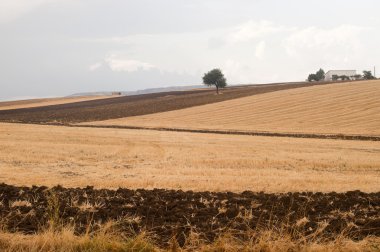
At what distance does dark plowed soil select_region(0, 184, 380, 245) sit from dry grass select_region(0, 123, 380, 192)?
2.03 metres

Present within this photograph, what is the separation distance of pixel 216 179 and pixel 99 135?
20515 mm

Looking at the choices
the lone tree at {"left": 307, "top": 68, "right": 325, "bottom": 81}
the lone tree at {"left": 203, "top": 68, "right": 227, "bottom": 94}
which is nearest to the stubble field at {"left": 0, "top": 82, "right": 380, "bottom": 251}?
the lone tree at {"left": 203, "top": 68, "right": 227, "bottom": 94}

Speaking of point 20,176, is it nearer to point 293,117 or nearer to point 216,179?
point 216,179

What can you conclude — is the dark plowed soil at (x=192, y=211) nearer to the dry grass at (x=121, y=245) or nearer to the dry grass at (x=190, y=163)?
the dry grass at (x=121, y=245)

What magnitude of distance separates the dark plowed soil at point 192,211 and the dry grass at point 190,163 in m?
2.03

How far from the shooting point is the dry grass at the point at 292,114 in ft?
146

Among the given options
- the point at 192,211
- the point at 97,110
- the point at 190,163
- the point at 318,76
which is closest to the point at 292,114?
the point at 190,163

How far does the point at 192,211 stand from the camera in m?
→ 10.3

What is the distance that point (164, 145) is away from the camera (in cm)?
2970

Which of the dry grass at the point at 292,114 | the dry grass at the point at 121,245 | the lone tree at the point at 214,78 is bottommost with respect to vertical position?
the dry grass at the point at 292,114

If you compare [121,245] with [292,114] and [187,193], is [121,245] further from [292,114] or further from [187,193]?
[292,114]

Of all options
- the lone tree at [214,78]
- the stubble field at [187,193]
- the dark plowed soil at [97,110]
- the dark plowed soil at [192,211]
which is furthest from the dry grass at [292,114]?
the dark plowed soil at [192,211]

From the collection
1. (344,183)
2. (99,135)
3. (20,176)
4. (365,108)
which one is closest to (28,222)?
(20,176)

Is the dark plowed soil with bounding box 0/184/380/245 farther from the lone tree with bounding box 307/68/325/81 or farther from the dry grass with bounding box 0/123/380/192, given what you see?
the lone tree with bounding box 307/68/325/81
